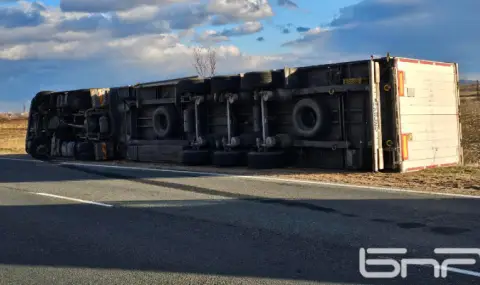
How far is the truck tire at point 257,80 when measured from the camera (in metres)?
15.3

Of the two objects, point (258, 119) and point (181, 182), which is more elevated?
point (258, 119)

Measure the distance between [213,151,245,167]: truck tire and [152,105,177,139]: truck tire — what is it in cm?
285

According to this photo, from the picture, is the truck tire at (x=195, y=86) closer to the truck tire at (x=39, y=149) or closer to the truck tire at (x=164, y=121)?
the truck tire at (x=164, y=121)

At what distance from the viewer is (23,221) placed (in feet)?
28.5

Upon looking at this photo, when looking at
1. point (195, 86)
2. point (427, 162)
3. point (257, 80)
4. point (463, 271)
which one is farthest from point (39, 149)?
point (463, 271)

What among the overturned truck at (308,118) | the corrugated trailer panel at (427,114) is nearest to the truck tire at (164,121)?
the overturned truck at (308,118)

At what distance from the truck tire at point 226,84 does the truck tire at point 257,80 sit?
1.84ft

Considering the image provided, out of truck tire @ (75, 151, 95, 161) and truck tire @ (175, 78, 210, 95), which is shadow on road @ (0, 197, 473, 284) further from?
truck tire @ (75, 151, 95, 161)

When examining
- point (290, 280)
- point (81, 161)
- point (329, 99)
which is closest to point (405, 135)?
point (329, 99)

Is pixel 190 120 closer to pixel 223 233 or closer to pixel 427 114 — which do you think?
pixel 427 114

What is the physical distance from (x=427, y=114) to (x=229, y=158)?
5.57 metres

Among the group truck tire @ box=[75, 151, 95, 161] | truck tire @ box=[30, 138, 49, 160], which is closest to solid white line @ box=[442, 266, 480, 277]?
truck tire @ box=[75, 151, 95, 161]

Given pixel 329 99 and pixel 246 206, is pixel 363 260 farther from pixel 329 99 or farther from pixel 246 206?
pixel 329 99

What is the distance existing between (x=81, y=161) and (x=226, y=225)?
575 inches
